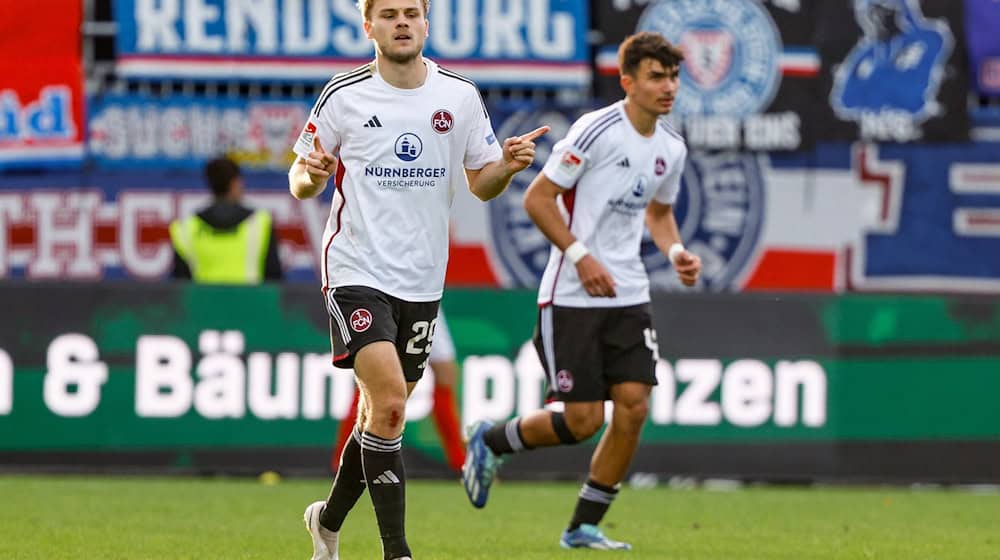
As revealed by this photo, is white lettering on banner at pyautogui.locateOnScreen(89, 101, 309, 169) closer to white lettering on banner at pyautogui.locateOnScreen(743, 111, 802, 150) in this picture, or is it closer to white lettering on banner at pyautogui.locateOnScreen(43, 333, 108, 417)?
white lettering on banner at pyautogui.locateOnScreen(743, 111, 802, 150)

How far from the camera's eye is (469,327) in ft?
40.4

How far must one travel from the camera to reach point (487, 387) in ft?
39.9

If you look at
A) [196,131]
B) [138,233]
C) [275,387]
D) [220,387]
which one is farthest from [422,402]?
[196,131]

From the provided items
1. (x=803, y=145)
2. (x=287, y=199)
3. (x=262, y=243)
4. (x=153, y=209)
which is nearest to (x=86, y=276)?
(x=153, y=209)

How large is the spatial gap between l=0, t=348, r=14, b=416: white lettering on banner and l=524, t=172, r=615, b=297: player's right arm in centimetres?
461

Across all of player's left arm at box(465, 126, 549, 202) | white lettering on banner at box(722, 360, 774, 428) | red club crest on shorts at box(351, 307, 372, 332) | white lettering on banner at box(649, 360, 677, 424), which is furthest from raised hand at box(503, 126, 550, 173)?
white lettering on banner at box(722, 360, 774, 428)

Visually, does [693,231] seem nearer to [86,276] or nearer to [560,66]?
[560,66]

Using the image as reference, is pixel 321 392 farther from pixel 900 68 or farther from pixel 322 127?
pixel 900 68

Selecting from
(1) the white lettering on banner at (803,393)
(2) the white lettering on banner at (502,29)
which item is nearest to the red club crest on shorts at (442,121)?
A: (1) the white lettering on banner at (803,393)

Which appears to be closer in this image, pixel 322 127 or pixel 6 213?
pixel 322 127

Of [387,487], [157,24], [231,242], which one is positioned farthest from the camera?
[157,24]

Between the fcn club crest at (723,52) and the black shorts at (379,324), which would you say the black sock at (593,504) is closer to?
the black shorts at (379,324)

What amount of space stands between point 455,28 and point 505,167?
916 centimetres

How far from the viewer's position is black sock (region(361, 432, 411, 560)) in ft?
22.1
